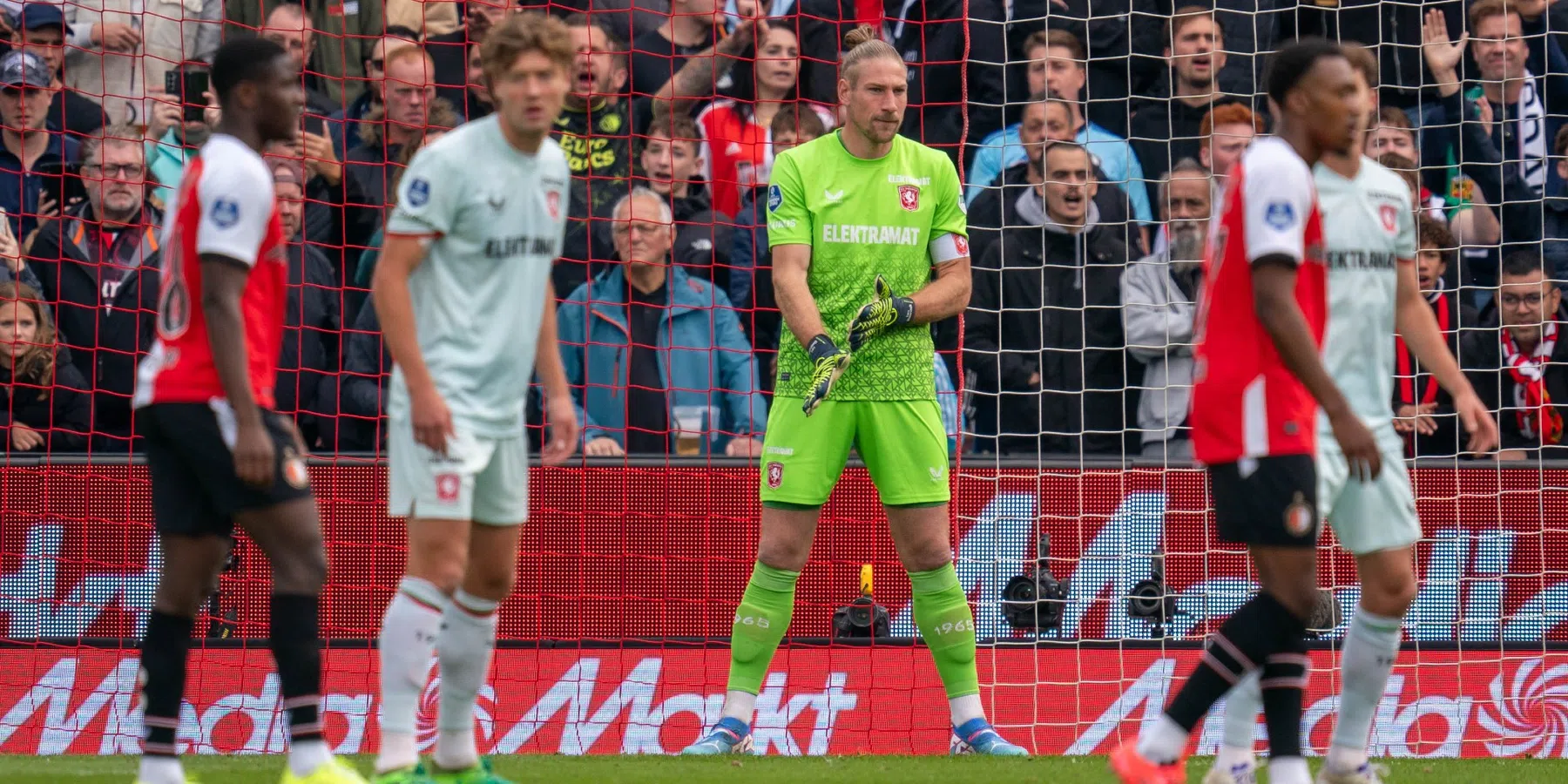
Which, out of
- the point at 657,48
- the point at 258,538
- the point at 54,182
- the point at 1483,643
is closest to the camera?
the point at 258,538

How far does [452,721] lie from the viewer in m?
4.93

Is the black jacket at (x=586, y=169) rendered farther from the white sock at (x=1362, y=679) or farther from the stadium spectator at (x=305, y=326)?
the white sock at (x=1362, y=679)

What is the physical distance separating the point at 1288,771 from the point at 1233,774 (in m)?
0.28

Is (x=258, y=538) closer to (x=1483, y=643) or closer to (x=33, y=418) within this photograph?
(x=33, y=418)

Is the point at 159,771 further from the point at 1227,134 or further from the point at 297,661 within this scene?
the point at 1227,134

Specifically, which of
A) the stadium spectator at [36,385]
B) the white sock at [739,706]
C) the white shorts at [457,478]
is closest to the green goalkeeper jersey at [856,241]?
the white sock at [739,706]

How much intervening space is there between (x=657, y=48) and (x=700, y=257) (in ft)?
4.91

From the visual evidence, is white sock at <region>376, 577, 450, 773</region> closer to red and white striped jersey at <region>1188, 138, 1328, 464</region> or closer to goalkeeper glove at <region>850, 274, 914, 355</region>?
red and white striped jersey at <region>1188, 138, 1328, 464</region>

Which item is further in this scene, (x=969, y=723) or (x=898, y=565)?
(x=898, y=565)

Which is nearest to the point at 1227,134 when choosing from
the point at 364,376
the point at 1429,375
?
the point at 1429,375

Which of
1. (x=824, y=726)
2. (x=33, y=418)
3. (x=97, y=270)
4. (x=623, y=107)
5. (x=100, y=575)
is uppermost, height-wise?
(x=623, y=107)

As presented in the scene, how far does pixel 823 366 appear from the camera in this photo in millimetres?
6453

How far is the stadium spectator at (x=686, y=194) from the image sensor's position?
9141 millimetres

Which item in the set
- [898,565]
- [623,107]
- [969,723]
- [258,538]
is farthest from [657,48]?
[258,538]
